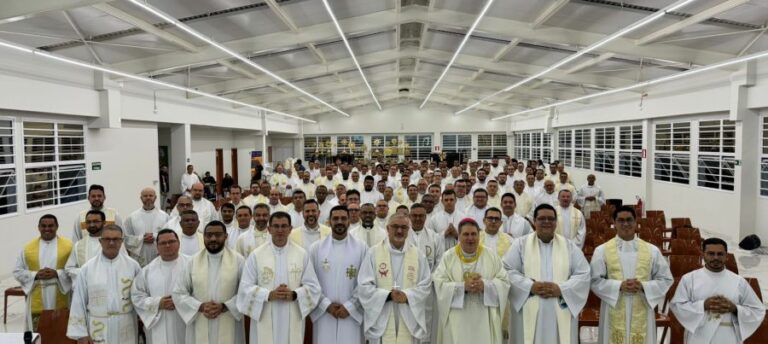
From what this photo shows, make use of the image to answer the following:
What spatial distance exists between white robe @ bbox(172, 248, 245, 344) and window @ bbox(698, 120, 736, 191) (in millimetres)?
11633

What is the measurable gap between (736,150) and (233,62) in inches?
484

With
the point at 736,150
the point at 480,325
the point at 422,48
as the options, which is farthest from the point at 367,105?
the point at 480,325

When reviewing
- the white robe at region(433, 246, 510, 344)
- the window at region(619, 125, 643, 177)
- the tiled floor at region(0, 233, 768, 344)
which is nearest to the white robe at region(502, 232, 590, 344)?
the white robe at region(433, 246, 510, 344)

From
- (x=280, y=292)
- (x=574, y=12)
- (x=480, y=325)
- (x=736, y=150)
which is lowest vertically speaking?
(x=480, y=325)

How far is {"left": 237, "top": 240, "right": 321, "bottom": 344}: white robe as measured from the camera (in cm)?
405

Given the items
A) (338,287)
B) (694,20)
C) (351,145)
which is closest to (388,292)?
(338,287)

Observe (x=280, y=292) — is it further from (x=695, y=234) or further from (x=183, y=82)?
(x=183, y=82)

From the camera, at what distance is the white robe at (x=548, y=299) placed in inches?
162

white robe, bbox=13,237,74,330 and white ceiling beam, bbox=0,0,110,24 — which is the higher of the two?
white ceiling beam, bbox=0,0,110,24

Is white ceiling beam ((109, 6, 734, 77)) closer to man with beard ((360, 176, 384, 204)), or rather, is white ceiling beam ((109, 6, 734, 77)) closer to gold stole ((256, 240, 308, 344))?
man with beard ((360, 176, 384, 204))

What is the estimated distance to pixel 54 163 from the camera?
9977 millimetres

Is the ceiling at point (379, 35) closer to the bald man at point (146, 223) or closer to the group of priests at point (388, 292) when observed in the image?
the bald man at point (146, 223)

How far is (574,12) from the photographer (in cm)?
959

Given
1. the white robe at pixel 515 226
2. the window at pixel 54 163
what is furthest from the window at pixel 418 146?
the white robe at pixel 515 226
